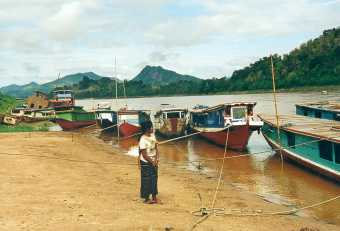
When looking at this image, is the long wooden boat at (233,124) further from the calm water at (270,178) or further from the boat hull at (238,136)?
the calm water at (270,178)

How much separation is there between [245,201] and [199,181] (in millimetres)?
3881

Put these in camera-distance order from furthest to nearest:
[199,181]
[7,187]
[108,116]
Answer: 1. [108,116]
2. [199,181]
3. [7,187]

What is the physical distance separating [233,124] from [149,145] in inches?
658

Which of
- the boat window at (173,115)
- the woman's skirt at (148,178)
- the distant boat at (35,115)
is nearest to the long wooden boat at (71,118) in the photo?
the distant boat at (35,115)

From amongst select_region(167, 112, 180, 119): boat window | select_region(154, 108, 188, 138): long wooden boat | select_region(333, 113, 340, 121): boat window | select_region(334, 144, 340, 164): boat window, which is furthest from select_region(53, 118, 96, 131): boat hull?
select_region(334, 144, 340, 164): boat window

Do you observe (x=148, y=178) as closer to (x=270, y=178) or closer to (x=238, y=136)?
(x=270, y=178)

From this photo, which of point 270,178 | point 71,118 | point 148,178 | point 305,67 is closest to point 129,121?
point 71,118

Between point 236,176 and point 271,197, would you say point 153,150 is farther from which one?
point 236,176

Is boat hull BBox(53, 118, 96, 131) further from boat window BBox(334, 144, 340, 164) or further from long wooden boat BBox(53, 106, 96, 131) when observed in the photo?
boat window BBox(334, 144, 340, 164)

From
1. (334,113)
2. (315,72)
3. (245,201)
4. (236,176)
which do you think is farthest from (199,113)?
(315,72)

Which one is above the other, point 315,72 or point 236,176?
point 315,72

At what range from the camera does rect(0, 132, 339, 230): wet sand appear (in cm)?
970

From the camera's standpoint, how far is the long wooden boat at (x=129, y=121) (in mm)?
36750

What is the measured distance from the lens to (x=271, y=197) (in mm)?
15859
